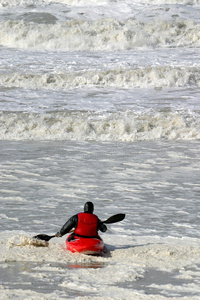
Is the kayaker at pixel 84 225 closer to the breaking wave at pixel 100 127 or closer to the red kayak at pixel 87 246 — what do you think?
the red kayak at pixel 87 246

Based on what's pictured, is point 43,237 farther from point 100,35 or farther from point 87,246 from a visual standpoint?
point 100,35

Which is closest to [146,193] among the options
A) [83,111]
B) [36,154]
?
[36,154]

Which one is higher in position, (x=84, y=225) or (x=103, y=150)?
(x=84, y=225)

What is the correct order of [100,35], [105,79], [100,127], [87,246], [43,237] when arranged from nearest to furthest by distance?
[87,246], [43,237], [100,127], [105,79], [100,35]

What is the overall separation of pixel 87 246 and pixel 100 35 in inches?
747

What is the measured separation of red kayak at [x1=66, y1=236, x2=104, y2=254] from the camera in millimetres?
5332

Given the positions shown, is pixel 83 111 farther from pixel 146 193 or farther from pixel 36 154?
pixel 146 193

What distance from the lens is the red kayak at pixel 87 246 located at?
5332 millimetres

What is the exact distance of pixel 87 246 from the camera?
533cm

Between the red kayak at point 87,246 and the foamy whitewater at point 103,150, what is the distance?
0.20 feet

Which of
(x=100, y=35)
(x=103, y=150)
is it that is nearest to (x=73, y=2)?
(x=100, y=35)

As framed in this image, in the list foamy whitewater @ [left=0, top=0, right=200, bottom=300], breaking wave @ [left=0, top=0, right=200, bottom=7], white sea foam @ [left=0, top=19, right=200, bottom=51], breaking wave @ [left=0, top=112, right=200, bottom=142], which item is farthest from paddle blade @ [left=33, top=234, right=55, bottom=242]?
breaking wave @ [left=0, top=0, right=200, bottom=7]

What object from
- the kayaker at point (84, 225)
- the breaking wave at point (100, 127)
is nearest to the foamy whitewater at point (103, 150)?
the breaking wave at point (100, 127)

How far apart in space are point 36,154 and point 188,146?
9.37 ft
